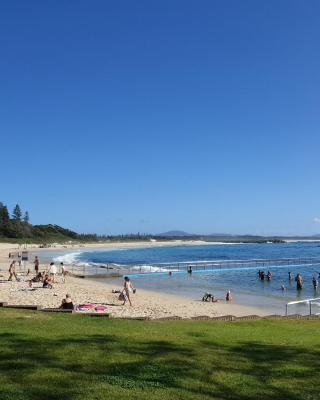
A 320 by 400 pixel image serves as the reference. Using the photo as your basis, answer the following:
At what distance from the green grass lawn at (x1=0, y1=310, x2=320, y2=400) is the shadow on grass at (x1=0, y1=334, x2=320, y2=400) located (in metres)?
0.01

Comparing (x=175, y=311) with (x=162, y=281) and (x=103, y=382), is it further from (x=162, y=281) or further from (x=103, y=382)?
(x=162, y=281)

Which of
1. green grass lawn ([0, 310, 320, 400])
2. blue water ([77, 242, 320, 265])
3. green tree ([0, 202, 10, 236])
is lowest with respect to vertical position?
blue water ([77, 242, 320, 265])

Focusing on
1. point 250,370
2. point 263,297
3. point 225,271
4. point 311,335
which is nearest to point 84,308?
point 311,335

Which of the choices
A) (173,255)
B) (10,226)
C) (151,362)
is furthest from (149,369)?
(10,226)

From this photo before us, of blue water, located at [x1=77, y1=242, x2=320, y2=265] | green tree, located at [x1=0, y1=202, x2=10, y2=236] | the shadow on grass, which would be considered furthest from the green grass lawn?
green tree, located at [x1=0, y1=202, x2=10, y2=236]

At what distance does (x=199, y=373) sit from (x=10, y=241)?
13580cm

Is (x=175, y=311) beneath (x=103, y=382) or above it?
beneath

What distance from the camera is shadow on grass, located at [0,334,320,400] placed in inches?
250

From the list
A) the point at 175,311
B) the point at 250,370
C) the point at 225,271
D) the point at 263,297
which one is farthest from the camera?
the point at 225,271

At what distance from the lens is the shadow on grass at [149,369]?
6.36m

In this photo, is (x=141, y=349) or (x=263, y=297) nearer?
(x=141, y=349)

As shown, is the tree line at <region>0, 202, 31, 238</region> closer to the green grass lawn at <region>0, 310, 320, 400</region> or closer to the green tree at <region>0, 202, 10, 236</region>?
the green tree at <region>0, 202, 10, 236</region>

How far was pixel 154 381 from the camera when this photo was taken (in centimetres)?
684

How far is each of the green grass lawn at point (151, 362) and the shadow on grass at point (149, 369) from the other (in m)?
0.01
